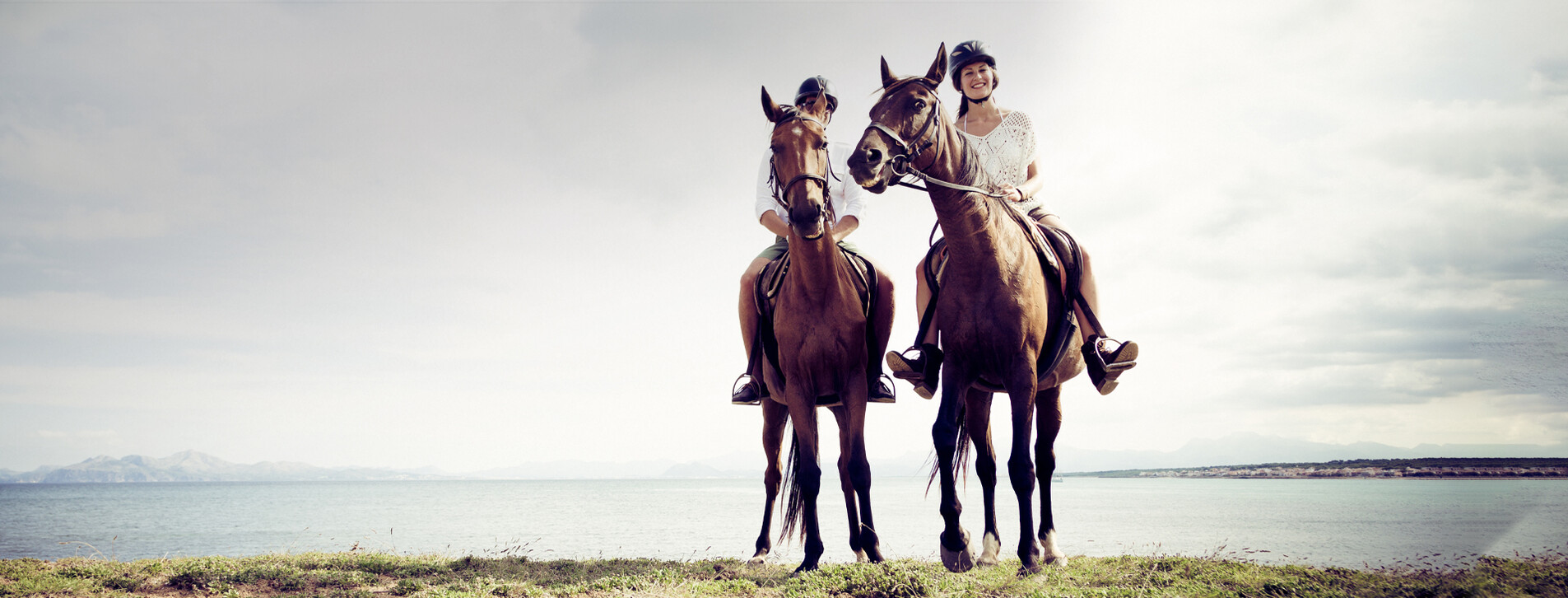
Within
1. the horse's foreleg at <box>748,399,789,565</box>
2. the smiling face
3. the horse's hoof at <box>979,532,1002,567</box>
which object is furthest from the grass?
the smiling face

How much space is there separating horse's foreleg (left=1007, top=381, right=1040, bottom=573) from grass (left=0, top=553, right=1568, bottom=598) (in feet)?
0.60

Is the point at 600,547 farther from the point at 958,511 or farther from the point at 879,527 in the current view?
the point at 958,511

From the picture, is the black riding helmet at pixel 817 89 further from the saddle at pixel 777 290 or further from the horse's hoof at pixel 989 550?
the horse's hoof at pixel 989 550

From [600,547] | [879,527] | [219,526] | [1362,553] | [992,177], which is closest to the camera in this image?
[992,177]

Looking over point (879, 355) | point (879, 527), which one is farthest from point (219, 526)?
point (879, 355)

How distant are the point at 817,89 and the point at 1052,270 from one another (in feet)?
8.39

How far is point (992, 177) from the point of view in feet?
16.8

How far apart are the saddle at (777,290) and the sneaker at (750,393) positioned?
472 mm

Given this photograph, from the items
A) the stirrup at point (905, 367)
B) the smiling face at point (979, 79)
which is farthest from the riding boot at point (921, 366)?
the smiling face at point (979, 79)

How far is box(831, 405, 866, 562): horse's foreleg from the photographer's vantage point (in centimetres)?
552

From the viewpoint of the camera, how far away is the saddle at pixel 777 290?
5891mm

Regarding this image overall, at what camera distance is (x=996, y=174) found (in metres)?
5.26

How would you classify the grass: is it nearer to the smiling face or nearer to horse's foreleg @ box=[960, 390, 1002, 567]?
horse's foreleg @ box=[960, 390, 1002, 567]

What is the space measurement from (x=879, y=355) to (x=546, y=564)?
3659mm
